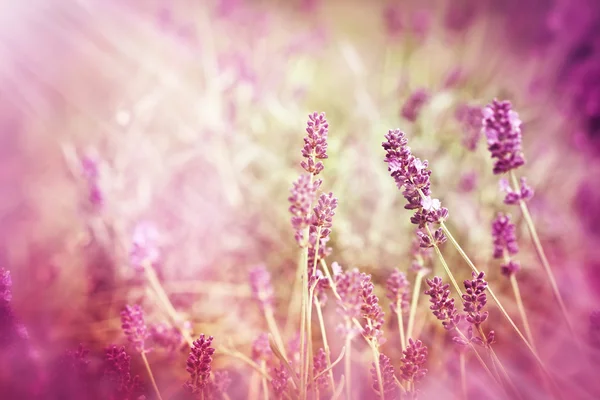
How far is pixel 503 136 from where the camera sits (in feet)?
1.24

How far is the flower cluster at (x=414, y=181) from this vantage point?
1.28ft

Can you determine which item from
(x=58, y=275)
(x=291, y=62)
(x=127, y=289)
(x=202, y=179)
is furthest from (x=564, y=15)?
(x=58, y=275)

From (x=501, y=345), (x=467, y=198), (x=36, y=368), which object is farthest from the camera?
(x=467, y=198)

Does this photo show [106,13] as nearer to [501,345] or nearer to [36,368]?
[36,368]

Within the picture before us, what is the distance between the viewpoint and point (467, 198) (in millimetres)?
758

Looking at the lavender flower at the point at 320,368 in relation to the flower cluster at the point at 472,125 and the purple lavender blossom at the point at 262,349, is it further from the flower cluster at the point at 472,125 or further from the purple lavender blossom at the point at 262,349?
the flower cluster at the point at 472,125

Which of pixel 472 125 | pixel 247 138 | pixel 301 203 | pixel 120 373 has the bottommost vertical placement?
pixel 120 373

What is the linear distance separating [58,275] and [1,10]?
21.9 inches

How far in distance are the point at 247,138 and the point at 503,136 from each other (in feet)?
1.83

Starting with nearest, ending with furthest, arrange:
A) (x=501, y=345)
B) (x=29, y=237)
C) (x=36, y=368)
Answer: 1. (x=36, y=368)
2. (x=501, y=345)
3. (x=29, y=237)

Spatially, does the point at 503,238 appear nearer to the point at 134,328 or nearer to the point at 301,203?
the point at 301,203

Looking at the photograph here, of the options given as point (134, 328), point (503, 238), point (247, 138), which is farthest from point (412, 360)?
point (247, 138)

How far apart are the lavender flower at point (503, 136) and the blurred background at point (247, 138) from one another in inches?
10.6

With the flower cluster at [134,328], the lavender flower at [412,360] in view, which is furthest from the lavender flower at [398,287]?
the flower cluster at [134,328]
